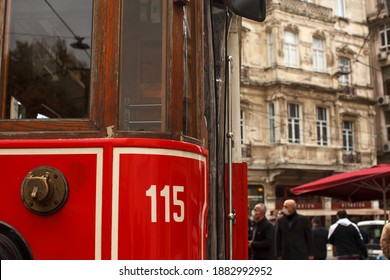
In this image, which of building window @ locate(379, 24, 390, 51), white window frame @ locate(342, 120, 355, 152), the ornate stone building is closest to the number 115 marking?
the ornate stone building

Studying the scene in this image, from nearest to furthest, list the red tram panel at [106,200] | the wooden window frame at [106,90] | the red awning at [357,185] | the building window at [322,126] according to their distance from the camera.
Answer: the red tram panel at [106,200] < the wooden window frame at [106,90] < the red awning at [357,185] < the building window at [322,126]

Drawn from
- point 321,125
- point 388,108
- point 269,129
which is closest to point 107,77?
point 269,129

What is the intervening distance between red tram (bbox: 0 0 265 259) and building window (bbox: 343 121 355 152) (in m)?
25.5

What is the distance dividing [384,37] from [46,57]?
29237mm

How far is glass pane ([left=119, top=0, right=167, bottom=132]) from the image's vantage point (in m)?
2.13

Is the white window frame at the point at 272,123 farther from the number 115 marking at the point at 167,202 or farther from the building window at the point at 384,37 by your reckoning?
the number 115 marking at the point at 167,202

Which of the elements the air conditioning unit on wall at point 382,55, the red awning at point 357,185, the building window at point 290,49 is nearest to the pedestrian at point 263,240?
the red awning at point 357,185

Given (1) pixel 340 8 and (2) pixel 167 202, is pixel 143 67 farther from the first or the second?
(1) pixel 340 8

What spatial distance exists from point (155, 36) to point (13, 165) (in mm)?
770

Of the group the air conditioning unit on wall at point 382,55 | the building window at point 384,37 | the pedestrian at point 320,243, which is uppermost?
the building window at point 384,37

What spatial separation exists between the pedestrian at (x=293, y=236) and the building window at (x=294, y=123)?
56.3 feet

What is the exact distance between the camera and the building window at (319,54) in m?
26.2

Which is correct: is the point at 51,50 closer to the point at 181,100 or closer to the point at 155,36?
the point at 155,36

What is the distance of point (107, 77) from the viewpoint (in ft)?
6.97
